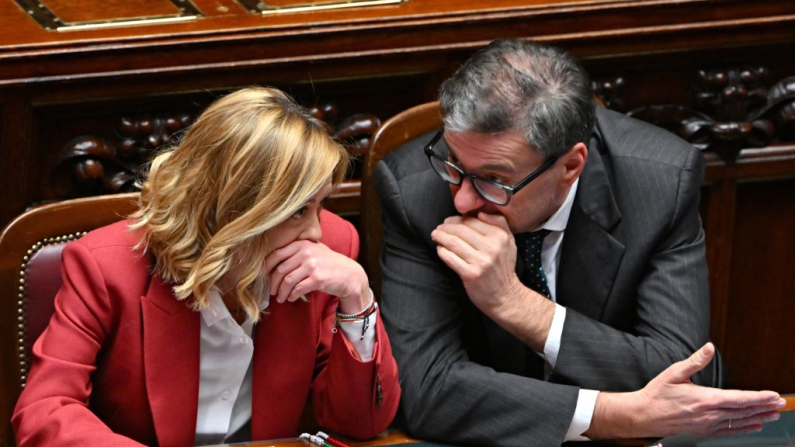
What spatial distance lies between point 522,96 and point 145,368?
859 mm

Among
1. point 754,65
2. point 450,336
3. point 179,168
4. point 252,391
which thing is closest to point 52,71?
point 179,168

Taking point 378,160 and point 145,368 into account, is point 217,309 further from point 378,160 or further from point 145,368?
point 378,160

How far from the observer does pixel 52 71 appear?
2.54 metres

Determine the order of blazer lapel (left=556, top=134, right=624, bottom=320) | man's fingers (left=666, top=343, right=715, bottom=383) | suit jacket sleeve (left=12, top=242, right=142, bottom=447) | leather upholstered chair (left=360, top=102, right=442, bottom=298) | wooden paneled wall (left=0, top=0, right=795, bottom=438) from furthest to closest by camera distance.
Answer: wooden paneled wall (left=0, top=0, right=795, bottom=438)
leather upholstered chair (left=360, top=102, right=442, bottom=298)
blazer lapel (left=556, top=134, right=624, bottom=320)
man's fingers (left=666, top=343, right=715, bottom=383)
suit jacket sleeve (left=12, top=242, right=142, bottom=447)

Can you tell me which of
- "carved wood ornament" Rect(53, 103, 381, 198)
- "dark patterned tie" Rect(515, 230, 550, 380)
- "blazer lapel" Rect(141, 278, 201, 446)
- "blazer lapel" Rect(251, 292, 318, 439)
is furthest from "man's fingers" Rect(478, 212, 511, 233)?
"blazer lapel" Rect(141, 278, 201, 446)

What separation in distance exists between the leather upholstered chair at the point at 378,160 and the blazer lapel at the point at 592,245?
0.38 metres

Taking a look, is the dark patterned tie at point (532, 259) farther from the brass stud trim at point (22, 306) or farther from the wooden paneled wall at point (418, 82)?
the brass stud trim at point (22, 306)

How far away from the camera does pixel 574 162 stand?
2.24 m

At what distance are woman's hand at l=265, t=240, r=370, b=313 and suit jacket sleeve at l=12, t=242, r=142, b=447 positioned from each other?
11.7 inches

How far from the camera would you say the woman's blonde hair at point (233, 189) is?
1901mm

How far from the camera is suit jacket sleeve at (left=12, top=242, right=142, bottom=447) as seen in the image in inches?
71.2

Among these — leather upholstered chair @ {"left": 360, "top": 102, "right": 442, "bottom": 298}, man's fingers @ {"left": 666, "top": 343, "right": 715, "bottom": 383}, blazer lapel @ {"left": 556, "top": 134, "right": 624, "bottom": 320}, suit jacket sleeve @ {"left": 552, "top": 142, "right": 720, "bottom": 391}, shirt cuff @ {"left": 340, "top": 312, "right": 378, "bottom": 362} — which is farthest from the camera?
leather upholstered chair @ {"left": 360, "top": 102, "right": 442, "bottom": 298}

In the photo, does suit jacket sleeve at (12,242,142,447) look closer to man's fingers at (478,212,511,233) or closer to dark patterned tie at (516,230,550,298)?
man's fingers at (478,212,511,233)

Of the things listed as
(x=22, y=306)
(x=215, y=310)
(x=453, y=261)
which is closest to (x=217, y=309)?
Result: (x=215, y=310)
